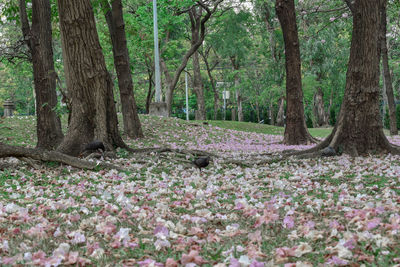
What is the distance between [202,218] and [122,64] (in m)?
12.5

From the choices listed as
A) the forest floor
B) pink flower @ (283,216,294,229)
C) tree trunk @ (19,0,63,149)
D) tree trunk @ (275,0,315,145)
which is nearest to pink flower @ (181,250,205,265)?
the forest floor

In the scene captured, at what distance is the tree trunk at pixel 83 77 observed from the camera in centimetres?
917

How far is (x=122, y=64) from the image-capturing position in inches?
610

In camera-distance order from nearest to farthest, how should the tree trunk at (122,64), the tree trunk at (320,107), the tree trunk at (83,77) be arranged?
the tree trunk at (83,77), the tree trunk at (122,64), the tree trunk at (320,107)

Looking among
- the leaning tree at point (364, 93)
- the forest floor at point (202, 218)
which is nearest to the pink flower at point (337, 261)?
the forest floor at point (202, 218)

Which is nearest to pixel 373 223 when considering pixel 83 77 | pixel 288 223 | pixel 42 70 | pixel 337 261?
pixel 288 223

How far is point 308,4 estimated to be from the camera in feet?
67.2

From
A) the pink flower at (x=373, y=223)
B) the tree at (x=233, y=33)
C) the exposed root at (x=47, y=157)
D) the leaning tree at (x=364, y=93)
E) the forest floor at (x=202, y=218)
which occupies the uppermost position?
the tree at (x=233, y=33)

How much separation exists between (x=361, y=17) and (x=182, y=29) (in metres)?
27.9

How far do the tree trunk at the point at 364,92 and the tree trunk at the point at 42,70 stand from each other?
822 cm

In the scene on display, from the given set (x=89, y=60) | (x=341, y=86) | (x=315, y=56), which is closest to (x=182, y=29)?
(x=315, y=56)

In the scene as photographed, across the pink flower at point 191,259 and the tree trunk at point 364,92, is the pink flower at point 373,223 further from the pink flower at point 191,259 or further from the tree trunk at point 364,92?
the tree trunk at point 364,92

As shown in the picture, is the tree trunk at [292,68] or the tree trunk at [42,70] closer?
the tree trunk at [42,70]

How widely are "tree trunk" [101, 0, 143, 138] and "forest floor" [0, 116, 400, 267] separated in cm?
790
